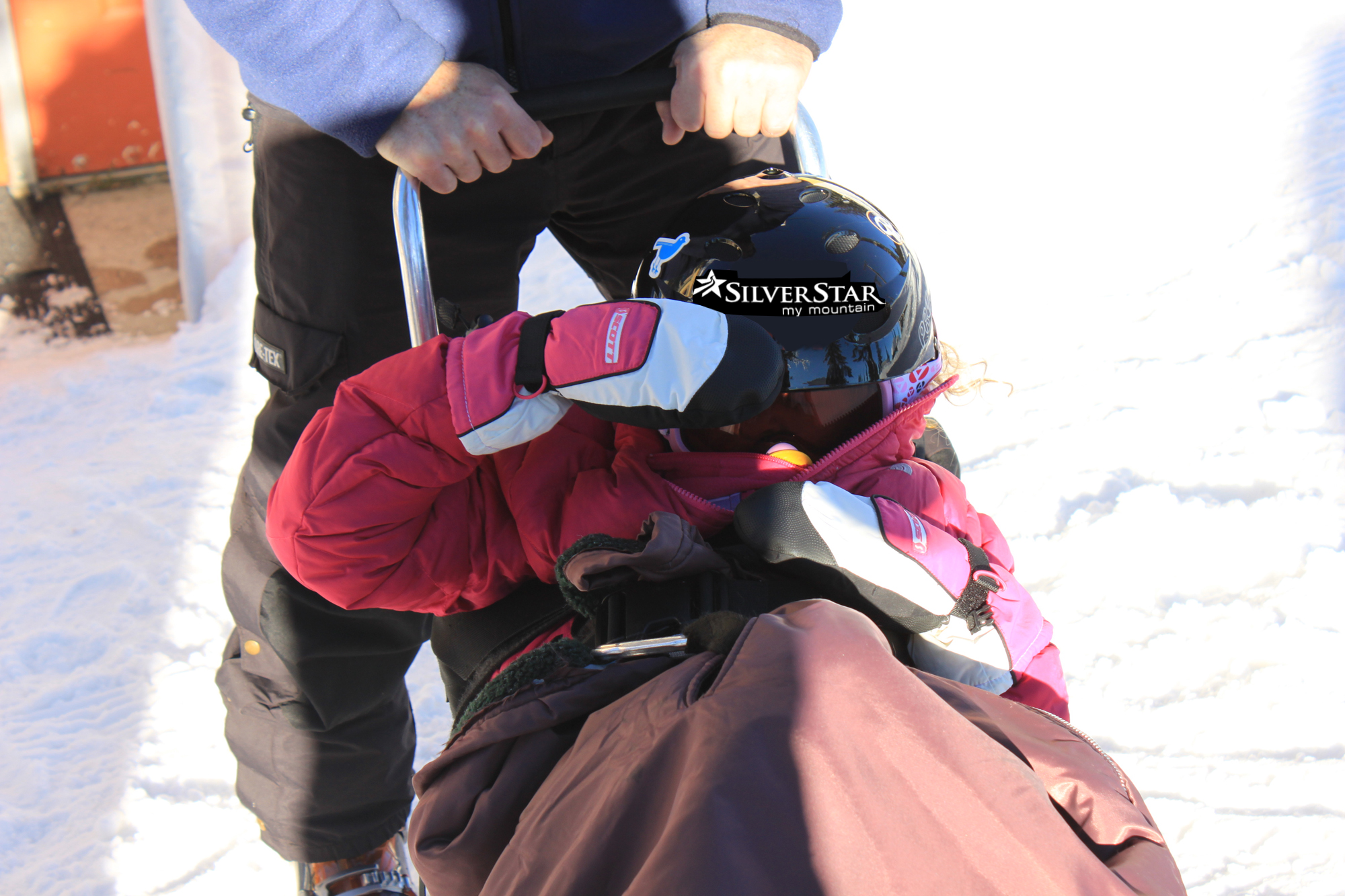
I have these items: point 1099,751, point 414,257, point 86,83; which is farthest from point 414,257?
point 86,83

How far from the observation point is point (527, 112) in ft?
4.23

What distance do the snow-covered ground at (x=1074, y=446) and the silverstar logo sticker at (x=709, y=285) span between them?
1.39 metres

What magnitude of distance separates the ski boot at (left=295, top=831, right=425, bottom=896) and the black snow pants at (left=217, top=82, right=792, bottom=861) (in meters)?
0.05

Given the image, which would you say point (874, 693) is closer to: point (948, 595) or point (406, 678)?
point (948, 595)

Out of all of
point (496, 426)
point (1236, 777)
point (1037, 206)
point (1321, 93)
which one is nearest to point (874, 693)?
point (496, 426)

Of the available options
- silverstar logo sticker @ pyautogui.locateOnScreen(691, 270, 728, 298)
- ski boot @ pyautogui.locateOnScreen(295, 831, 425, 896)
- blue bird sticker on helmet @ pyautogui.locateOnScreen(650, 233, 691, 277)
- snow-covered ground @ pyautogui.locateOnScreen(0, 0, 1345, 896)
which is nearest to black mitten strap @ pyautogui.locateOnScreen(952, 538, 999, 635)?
silverstar logo sticker @ pyautogui.locateOnScreen(691, 270, 728, 298)

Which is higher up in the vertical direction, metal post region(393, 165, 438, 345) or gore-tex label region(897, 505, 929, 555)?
metal post region(393, 165, 438, 345)

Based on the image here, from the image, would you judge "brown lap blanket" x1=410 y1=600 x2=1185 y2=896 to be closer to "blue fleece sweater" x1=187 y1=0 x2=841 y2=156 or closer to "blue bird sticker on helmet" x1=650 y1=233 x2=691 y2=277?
"blue bird sticker on helmet" x1=650 y1=233 x2=691 y2=277

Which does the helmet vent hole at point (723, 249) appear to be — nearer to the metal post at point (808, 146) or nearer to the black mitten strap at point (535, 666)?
the metal post at point (808, 146)

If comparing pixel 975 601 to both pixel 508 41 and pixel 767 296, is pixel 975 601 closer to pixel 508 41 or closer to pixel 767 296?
pixel 767 296

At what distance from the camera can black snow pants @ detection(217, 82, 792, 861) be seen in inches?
57.2

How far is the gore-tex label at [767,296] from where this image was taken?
136 cm

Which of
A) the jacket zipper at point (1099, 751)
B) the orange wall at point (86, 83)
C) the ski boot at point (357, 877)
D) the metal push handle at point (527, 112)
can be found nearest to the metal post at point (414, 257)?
the metal push handle at point (527, 112)

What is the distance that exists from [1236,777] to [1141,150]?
2812 mm
